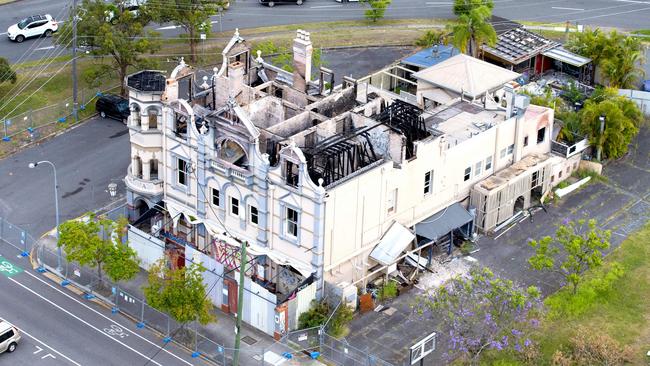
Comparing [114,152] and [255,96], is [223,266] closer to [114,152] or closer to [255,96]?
[255,96]

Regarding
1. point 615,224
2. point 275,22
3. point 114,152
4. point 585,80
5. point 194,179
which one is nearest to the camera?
point 194,179

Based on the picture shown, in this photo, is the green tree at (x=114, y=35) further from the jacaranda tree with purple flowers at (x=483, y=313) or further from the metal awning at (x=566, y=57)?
the jacaranda tree with purple flowers at (x=483, y=313)

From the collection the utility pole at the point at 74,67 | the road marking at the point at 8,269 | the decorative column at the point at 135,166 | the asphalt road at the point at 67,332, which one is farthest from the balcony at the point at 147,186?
the utility pole at the point at 74,67

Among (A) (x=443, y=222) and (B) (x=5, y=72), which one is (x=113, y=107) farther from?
(A) (x=443, y=222)

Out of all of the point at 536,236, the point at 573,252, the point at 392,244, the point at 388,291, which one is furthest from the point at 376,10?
the point at 573,252

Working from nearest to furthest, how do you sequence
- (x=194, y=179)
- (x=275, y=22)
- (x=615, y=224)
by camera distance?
1. (x=194, y=179)
2. (x=615, y=224)
3. (x=275, y=22)

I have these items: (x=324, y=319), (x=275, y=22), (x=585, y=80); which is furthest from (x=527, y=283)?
(x=275, y=22)

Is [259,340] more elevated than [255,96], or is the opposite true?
[255,96]

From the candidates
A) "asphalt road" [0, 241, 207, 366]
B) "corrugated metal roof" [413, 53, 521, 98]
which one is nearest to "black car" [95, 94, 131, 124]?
"asphalt road" [0, 241, 207, 366]
